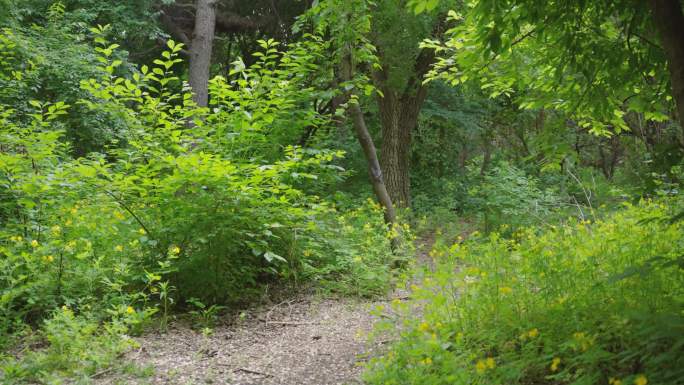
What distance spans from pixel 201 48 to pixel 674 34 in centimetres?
994

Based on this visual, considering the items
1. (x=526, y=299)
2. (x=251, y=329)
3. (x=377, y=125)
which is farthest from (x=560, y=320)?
(x=377, y=125)

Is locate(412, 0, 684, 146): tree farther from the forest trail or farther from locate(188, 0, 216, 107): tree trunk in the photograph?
locate(188, 0, 216, 107): tree trunk

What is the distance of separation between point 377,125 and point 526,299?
10998mm

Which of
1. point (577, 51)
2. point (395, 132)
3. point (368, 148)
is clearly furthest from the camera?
point (395, 132)

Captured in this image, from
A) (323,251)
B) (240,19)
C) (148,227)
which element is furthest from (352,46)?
(240,19)

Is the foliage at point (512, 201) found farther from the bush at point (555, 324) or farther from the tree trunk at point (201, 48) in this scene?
the tree trunk at point (201, 48)

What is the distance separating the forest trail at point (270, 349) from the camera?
3.56 m

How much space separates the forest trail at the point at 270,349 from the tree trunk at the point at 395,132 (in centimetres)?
590

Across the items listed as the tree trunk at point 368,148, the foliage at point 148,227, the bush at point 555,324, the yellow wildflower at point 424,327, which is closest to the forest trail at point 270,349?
the foliage at point 148,227

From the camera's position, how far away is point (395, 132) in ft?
35.9

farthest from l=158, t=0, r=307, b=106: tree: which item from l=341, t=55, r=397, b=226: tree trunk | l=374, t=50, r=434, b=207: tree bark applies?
l=341, t=55, r=397, b=226: tree trunk

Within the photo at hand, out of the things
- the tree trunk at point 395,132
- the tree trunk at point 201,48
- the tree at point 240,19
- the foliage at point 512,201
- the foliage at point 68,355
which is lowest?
the foliage at point 68,355

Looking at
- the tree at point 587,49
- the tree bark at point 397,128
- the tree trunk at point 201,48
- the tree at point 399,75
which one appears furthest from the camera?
the tree trunk at point 201,48

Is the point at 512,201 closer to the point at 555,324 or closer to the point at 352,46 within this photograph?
the point at 352,46
